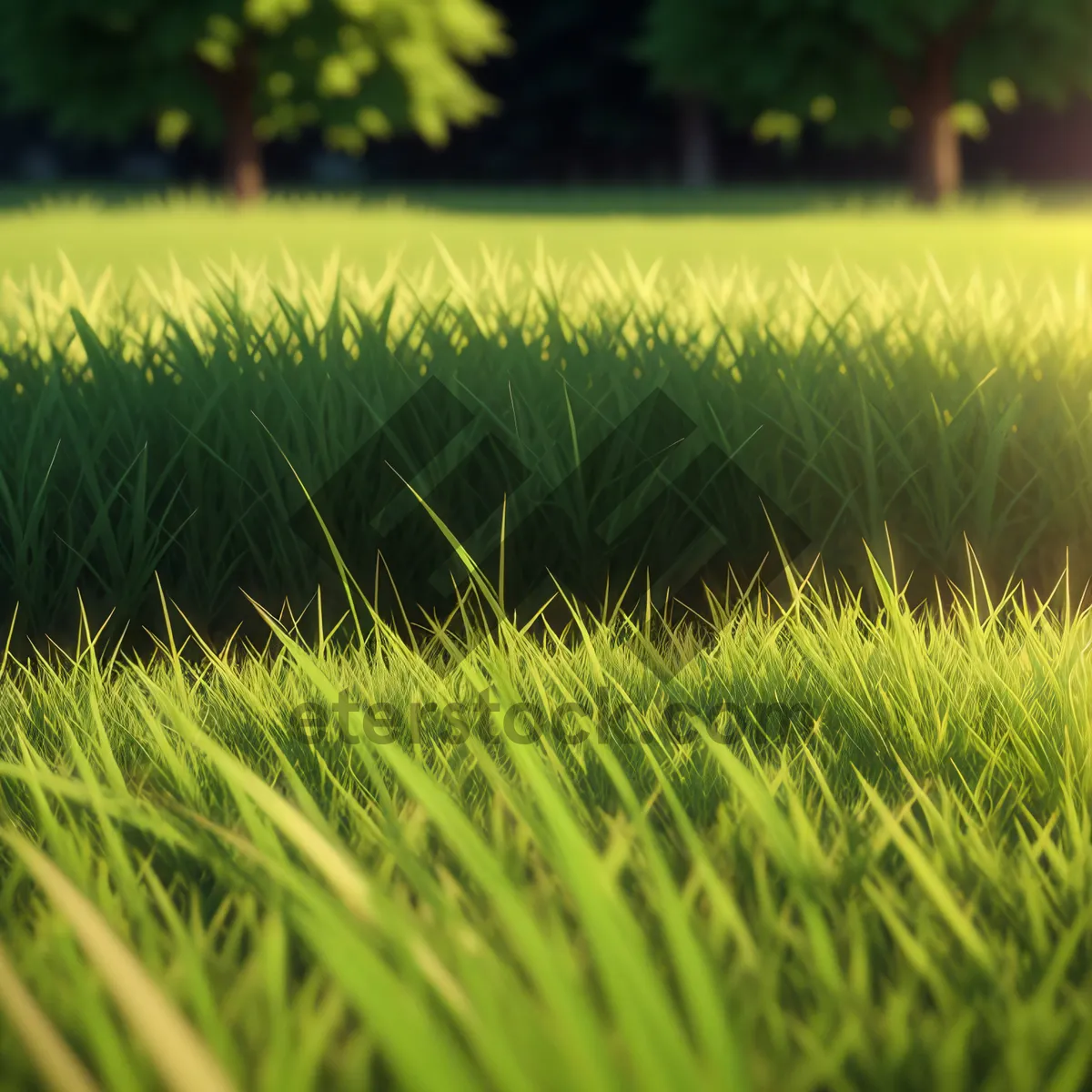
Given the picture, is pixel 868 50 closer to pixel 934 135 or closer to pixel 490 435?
pixel 934 135

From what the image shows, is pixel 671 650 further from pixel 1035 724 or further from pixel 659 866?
pixel 659 866

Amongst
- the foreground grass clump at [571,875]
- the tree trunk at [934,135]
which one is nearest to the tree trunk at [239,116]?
the tree trunk at [934,135]

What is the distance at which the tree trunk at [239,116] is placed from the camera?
17.0 m

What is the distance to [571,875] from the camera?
0.85 m

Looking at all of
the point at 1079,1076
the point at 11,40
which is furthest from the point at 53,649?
the point at 11,40

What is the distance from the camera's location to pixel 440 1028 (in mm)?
932

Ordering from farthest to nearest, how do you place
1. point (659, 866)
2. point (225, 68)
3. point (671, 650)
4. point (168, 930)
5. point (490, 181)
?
point (490, 181), point (225, 68), point (671, 650), point (168, 930), point (659, 866)

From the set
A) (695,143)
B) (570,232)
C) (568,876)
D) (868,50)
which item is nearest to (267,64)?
(570,232)

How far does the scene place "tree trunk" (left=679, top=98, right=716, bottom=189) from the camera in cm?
2612

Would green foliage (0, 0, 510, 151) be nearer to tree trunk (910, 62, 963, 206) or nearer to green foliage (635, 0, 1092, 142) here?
green foliage (635, 0, 1092, 142)

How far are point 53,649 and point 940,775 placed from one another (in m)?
1.74

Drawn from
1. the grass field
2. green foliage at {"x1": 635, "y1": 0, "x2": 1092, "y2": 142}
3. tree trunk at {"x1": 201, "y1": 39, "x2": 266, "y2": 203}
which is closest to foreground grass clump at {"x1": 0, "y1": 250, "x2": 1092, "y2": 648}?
the grass field

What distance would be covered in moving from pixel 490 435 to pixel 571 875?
1.91 metres

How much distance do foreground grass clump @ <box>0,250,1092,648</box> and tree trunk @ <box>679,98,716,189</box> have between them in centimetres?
2419
